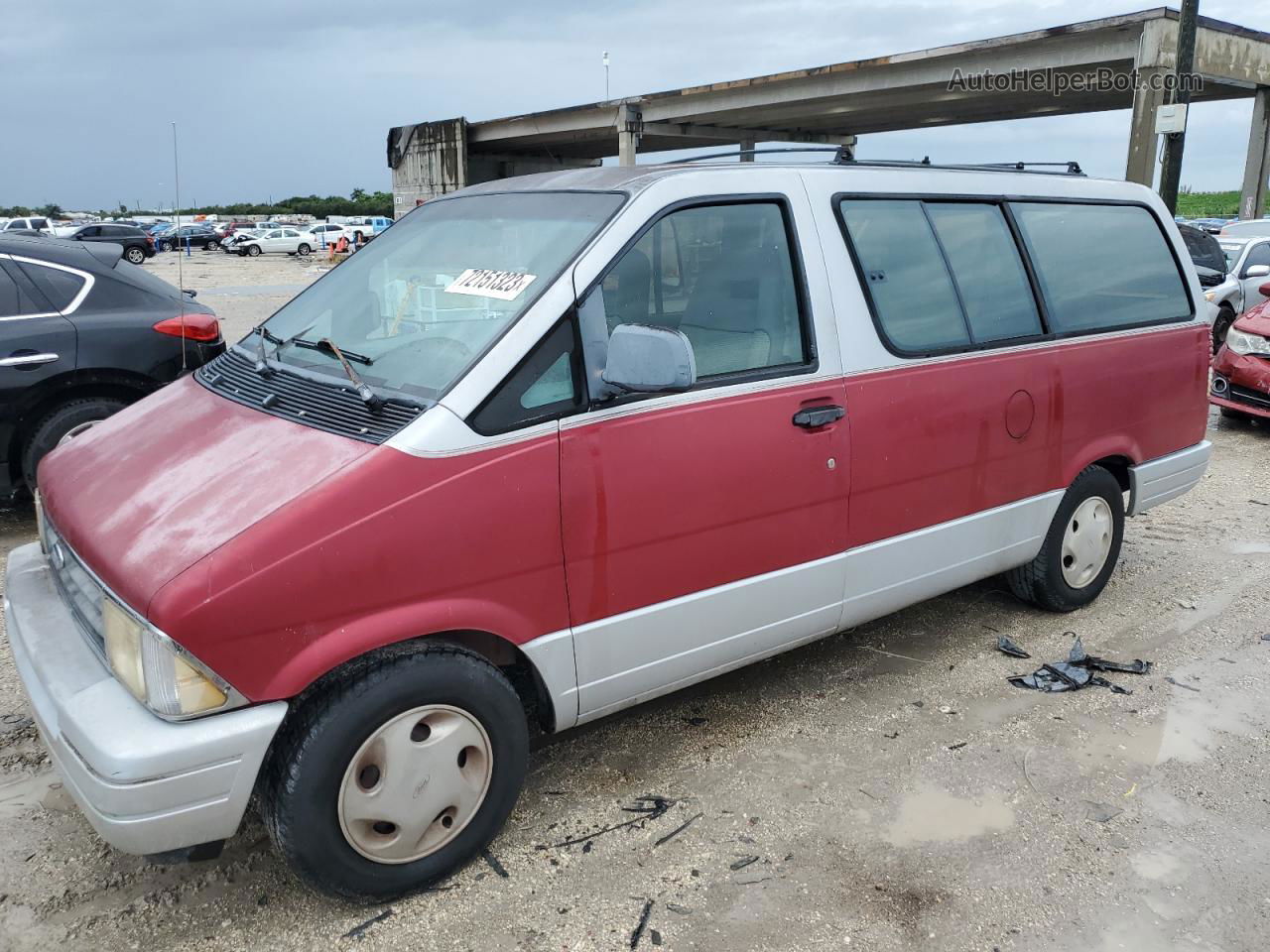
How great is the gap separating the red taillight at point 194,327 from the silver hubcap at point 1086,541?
15.8 feet

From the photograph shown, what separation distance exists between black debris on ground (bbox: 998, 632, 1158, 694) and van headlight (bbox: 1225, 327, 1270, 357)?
5887 millimetres

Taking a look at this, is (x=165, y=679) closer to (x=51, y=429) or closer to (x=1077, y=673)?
(x=1077, y=673)

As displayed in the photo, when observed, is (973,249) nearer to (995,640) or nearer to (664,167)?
(664,167)

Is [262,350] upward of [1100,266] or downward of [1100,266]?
downward

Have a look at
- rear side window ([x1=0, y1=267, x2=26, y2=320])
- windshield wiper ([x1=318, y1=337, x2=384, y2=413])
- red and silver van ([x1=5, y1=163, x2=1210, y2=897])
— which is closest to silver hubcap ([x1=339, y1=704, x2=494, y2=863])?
red and silver van ([x1=5, y1=163, x2=1210, y2=897])

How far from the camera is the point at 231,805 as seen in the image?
2395mm

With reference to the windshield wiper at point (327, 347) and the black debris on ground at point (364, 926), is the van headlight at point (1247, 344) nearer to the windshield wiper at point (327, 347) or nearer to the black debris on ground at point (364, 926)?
the windshield wiper at point (327, 347)

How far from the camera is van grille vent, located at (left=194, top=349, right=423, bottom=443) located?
266 centimetres

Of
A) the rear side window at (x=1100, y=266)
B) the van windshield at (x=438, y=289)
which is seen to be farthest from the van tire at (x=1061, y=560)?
the van windshield at (x=438, y=289)

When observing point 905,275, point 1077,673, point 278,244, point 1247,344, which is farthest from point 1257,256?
point 278,244

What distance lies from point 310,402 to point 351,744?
100 cm

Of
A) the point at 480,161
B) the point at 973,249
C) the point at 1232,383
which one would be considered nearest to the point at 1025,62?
the point at 1232,383

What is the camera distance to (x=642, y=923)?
2.67 metres
